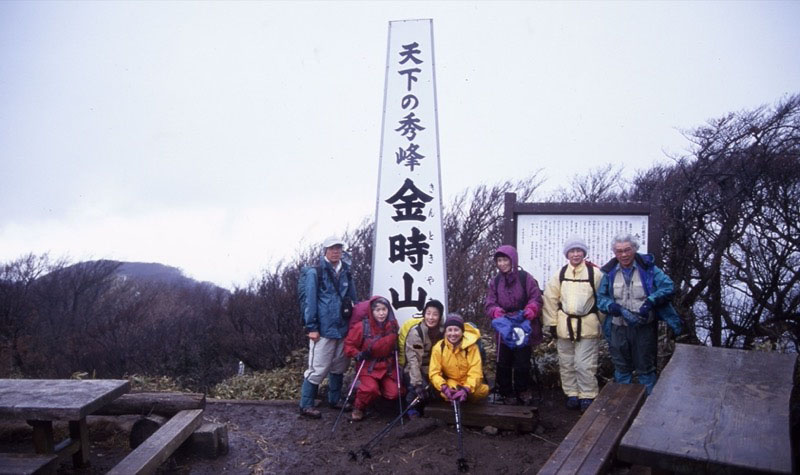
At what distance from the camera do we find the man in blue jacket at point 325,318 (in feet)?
17.6

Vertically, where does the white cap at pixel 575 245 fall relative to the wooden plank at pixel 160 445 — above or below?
above

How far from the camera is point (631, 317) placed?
4977 millimetres

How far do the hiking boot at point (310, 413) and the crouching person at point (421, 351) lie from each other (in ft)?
2.92

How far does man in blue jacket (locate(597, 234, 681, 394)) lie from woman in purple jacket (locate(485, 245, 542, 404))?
2.07 feet

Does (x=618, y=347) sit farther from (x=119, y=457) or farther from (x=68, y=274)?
(x=68, y=274)

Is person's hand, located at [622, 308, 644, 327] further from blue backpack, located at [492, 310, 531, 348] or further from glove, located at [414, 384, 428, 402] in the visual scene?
glove, located at [414, 384, 428, 402]

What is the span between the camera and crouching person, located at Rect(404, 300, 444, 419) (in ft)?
16.7

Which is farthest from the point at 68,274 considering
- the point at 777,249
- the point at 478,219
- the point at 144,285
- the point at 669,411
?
the point at 777,249

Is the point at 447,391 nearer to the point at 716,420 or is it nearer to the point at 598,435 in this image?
the point at 598,435

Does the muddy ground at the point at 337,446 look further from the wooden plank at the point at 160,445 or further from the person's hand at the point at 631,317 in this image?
the person's hand at the point at 631,317

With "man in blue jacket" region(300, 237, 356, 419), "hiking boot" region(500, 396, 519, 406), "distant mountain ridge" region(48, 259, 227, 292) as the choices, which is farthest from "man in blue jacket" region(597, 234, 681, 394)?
"distant mountain ridge" region(48, 259, 227, 292)

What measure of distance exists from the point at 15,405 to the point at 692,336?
7.54 metres

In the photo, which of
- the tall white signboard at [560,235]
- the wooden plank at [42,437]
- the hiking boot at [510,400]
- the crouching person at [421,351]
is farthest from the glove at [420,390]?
the wooden plank at [42,437]

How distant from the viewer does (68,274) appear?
13.5 m
